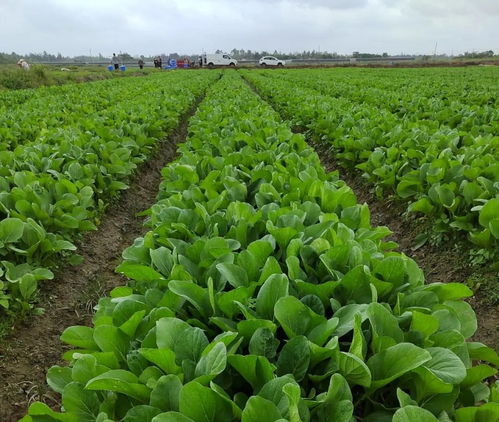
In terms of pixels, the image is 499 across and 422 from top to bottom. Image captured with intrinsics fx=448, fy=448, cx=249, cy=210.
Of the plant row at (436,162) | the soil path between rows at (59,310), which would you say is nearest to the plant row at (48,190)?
the soil path between rows at (59,310)

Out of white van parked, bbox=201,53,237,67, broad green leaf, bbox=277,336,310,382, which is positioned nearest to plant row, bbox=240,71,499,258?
broad green leaf, bbox=277,336,310,382

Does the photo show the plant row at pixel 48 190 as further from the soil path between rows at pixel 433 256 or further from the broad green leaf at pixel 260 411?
the soil path between rows at pixel 433 256

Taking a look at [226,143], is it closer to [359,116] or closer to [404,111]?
[359,116]

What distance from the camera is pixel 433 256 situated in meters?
4.97

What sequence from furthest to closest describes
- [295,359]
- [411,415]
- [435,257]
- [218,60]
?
[218,60] → [435,257] → [295,359] → [411,415]

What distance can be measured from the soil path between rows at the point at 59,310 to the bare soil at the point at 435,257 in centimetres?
334

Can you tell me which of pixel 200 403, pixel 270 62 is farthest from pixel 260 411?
pixel 270 62

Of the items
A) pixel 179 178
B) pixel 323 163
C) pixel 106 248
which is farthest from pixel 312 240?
pixel 323 163

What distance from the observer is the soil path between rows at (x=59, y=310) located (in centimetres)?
331

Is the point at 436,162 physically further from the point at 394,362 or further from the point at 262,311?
the point at 394,362

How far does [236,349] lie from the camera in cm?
176

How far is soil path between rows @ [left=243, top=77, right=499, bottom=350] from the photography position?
381 centimetres

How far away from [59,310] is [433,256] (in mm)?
3937

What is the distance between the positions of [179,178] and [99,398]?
2.63 m
